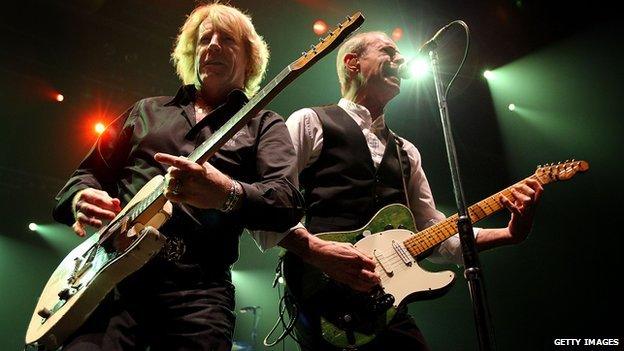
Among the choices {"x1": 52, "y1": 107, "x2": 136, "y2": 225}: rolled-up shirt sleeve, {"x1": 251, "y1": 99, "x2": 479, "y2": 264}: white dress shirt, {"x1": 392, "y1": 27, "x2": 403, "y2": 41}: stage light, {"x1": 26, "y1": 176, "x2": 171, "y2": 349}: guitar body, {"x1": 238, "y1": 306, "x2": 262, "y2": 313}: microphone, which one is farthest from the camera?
{"x1": 238, "y1": 306, "x2": 262, "y2": 313}: microphone

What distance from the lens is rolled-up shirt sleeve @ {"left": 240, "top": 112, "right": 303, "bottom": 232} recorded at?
1491 mm

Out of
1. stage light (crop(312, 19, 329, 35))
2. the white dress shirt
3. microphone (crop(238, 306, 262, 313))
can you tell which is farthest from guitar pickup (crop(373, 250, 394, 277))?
microphone (crop(238, 306, 262, 313))

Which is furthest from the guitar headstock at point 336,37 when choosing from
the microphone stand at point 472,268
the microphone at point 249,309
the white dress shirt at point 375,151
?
the microphone at point 249,309

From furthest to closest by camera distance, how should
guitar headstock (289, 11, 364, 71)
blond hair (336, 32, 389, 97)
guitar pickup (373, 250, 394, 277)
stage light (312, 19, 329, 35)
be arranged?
stage light (312, 19, 329, 35) → blond hair (336, 32, 389, 97) → guitar pickup (373, 250, 394, 277) → guitar headstock (289, 11, 364, 71)

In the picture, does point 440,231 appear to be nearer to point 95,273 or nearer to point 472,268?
point 472,268

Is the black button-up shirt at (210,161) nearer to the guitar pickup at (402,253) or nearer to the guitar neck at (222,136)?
the guitar neck at (222,136)

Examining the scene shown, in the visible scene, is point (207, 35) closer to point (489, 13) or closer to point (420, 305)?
point (489, 13)

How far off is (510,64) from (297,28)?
9.68ft

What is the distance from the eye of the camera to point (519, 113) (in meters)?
6.28

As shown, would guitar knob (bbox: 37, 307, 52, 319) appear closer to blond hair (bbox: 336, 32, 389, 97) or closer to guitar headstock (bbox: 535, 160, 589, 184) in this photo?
blond hair (bbox: 336, 32, 389, 97)

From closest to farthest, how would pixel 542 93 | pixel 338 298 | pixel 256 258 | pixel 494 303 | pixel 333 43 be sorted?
pixel 333 43
pixel 338 298
pixel 494 303
pixel 542 93
pixel 256 258

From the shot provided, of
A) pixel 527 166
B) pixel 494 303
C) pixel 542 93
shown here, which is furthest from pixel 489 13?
Result: pixel 494 303

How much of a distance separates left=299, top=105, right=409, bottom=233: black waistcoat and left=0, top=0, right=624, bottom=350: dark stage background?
3162mm

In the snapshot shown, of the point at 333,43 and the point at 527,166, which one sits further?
the point at 527,166
